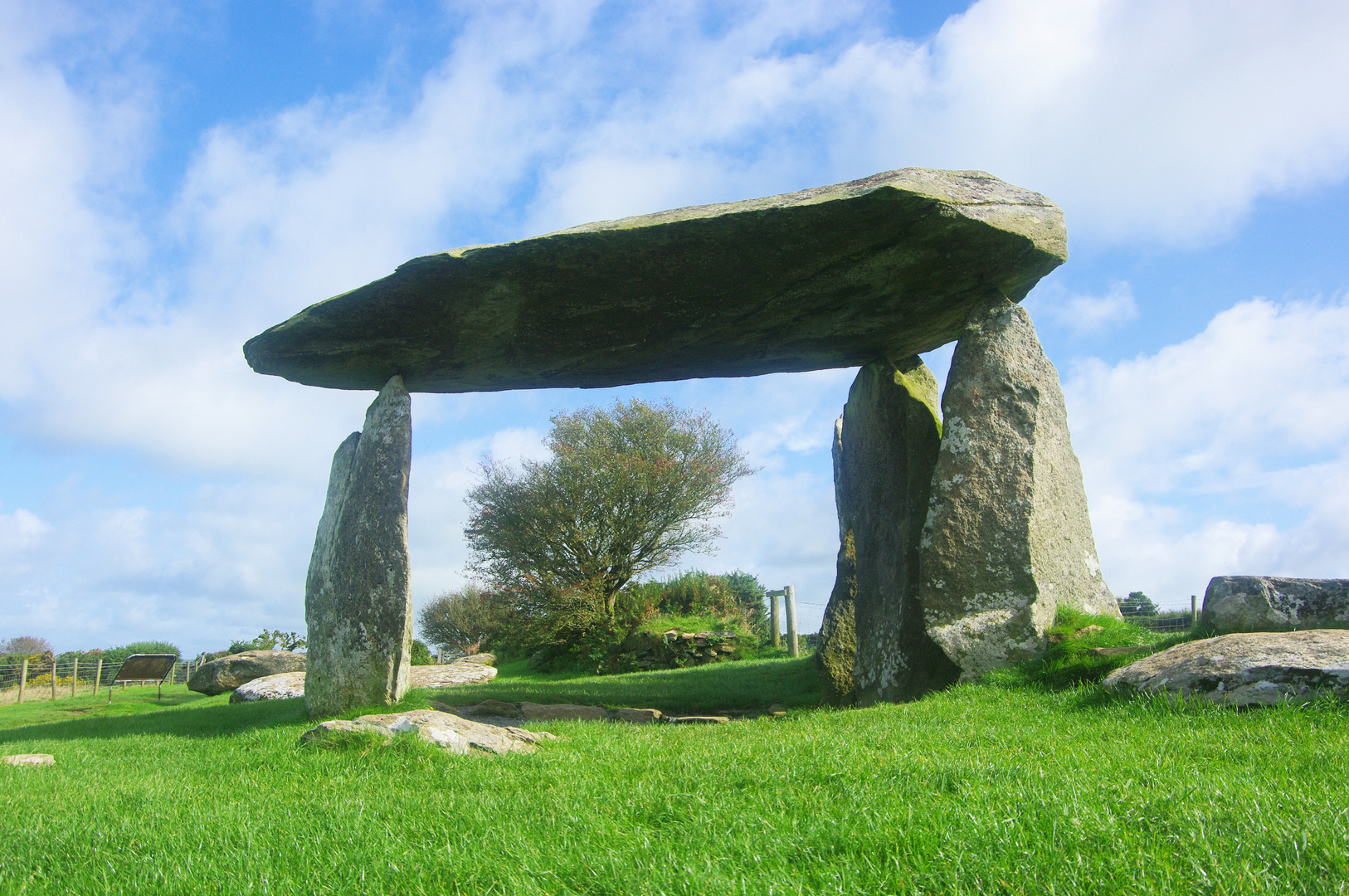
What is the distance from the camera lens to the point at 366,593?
10.4m

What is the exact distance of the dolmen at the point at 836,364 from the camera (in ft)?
29.7

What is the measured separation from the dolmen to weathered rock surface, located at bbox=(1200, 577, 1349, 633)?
1697 millimetres

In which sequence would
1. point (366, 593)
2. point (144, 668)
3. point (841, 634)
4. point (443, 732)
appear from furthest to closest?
point (144, 668)
point (841, 634)
point (366, 593)
point (443, 732)

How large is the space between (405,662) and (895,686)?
19.8 feet

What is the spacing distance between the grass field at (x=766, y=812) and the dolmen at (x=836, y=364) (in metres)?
2.36

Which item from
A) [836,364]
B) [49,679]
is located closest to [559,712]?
[836,364]

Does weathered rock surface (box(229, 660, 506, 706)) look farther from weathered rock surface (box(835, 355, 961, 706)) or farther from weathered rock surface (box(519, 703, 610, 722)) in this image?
weathered rock surface (box(835, 355, 961, 706))

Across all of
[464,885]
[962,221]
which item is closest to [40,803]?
[464,885]

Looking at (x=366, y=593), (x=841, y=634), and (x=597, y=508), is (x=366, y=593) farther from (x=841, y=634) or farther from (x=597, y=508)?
(x=597, y=508)

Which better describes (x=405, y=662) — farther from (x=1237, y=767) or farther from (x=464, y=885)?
(x=1237, y=767)

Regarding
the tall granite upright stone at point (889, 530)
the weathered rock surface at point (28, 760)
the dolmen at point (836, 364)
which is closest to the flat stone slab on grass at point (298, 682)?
the dolmen at point (836, 364)

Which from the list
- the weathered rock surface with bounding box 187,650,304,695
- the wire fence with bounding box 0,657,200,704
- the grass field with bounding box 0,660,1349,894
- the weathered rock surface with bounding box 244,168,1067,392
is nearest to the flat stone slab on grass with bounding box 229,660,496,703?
the weathered rock surface with bounding box 187,650,304,695

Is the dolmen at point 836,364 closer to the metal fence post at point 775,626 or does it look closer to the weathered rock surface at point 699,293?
the weathered rock surface at point 699,293

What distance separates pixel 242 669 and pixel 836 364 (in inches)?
715
